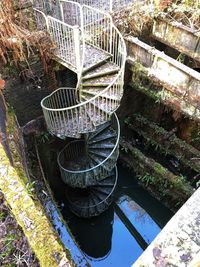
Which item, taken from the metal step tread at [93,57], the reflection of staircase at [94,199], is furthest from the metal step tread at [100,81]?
the reflection of staircase at [94,199]

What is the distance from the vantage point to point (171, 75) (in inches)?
261

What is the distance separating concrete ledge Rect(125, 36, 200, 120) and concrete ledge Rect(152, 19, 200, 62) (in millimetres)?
1125

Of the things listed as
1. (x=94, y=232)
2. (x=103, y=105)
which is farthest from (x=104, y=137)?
(x=94, y=232)

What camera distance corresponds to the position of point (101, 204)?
30.3ft

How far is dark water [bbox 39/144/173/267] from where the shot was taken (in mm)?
9078

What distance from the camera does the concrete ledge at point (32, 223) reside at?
297 cm

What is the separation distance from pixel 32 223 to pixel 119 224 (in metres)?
7.04

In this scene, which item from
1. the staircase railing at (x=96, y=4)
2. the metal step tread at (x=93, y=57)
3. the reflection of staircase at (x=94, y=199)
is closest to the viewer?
the metal step tread at (x=93, y=57)

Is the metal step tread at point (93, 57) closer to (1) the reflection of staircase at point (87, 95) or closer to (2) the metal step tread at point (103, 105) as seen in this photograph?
(1) the reflection of staircase at point (87, 95)

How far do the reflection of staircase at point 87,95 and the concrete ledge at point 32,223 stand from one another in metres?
2.91

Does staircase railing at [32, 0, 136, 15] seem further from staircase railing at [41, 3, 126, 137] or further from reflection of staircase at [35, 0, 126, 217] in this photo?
staircase railing at [41, 3, 126, 137]

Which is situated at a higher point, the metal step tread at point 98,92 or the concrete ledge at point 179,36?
the concrete ledge at point 179,36

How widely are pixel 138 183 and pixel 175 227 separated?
312 inches

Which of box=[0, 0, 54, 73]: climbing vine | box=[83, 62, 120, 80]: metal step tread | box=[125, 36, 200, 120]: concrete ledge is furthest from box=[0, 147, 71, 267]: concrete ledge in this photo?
box=[125, 36, 200, 120]: concrete ledge
